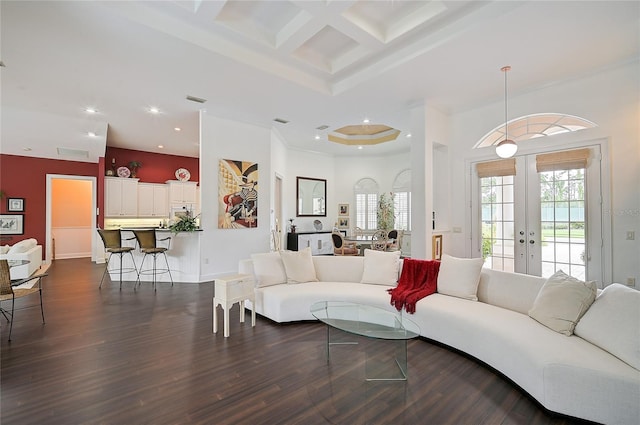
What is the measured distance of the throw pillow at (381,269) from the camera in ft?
12.9

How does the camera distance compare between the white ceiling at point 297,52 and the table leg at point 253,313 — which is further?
the table leg at point 253,313

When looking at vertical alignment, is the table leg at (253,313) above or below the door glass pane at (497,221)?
below

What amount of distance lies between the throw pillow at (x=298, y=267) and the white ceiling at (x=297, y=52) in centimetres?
256

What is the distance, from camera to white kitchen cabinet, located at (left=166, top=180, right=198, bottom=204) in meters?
9.41

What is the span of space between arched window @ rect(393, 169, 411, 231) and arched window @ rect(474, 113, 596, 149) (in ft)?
12.9

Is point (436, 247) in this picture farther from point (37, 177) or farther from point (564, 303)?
point (37, 177)

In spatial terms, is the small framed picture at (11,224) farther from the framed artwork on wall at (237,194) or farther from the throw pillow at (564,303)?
the throw pillow at (564,303)

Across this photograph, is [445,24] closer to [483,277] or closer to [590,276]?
[483,277]

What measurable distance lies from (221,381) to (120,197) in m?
8.02

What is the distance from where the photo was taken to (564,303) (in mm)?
2414

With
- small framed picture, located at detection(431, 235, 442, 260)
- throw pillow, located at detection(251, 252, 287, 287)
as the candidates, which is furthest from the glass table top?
small framed picture, located at detection(431, 235, 442, 260)

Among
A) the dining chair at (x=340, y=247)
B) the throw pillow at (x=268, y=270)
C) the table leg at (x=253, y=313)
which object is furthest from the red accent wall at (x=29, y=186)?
the table leg at (x=253, y=313)

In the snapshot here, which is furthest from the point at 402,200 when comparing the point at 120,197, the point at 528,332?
the point at 120,197

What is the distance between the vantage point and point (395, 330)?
2471mm
